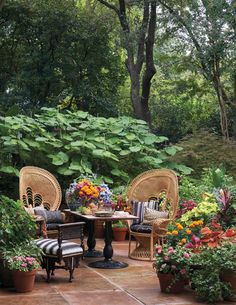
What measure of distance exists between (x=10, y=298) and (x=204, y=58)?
8.80 meters

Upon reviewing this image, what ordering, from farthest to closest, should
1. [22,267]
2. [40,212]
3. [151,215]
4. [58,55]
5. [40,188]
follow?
[58,55] → [40,188] → [151,215] → [40,212] → [22,267]

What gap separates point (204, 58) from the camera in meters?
11.9

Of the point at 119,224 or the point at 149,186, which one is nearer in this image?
the point at 149,186

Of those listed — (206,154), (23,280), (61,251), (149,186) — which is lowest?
(23,280)

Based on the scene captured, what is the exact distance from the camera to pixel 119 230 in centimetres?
798

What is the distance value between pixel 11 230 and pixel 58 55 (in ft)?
28.5

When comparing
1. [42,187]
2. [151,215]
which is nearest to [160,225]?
[151,215]

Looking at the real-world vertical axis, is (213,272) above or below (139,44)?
below

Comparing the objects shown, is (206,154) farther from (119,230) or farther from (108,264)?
(108,264)

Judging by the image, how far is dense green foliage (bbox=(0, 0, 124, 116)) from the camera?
41.6ft

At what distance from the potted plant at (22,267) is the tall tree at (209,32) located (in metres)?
8.07

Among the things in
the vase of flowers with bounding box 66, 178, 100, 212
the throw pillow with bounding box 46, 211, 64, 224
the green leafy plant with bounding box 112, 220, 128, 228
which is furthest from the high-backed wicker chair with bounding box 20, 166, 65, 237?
the green leafy plant with bounding box 112, 220, 128, 228

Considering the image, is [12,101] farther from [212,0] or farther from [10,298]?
[10,298]

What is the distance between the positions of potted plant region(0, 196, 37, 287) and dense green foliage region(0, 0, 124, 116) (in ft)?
25.2
